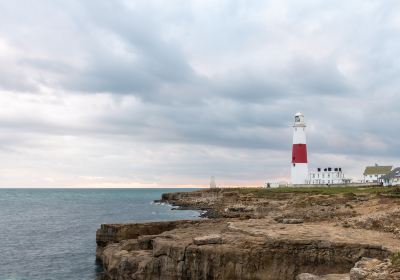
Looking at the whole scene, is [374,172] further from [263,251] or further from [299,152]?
[263,251]

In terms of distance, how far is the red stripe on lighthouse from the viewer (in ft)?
330

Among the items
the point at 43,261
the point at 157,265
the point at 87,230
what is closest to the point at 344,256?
the point at 157,265

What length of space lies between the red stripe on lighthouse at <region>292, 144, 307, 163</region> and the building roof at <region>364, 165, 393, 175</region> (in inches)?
2155

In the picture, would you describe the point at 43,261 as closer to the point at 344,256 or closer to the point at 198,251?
the point at 198,251

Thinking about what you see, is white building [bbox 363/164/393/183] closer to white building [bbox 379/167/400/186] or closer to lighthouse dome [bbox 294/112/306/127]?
white building [bbox 379/167/400/186]

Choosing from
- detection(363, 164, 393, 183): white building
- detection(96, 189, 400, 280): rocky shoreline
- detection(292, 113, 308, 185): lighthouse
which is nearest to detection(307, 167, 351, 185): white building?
detection(363, 164, 393, 183): white building

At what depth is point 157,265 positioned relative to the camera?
29.0 metres

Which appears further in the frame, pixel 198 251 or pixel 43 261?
pixel 43 261

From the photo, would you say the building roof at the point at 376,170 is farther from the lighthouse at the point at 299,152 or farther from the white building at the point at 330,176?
the lighthouse at the point at 299,152

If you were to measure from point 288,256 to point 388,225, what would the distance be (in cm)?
953

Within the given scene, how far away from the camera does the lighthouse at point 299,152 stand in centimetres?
10088

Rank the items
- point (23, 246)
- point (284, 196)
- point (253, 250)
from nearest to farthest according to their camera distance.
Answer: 1. point (253, 250)
2. point (23, 246)
3. point (284, 196)

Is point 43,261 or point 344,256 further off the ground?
point 344,256

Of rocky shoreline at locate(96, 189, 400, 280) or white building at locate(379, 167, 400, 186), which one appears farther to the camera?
white building at locate(379, 167, 400, 186)
